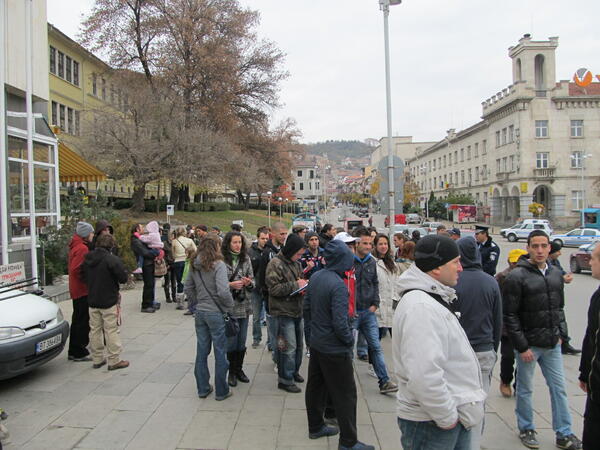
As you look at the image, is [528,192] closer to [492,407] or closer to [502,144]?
[502,144]

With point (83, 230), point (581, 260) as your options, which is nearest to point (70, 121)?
point (83, 230)

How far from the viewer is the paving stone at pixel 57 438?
4141 millimetres

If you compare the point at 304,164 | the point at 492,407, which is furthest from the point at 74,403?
the point at 304,164

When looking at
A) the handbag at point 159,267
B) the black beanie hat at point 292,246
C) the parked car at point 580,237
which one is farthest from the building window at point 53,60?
the parked car at point 580,237

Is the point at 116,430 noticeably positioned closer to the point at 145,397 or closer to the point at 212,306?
the point at 145,397

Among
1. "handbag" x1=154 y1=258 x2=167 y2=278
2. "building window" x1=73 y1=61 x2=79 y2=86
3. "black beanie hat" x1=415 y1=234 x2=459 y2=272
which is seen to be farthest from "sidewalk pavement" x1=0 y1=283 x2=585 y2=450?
"building window" x1=73 y1=61 x2=79 y2=86

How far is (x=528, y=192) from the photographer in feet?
164

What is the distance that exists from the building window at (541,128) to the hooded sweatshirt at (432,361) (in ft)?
183

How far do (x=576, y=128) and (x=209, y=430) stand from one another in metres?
57.9

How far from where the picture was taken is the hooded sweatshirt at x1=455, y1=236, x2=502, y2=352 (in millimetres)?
3922

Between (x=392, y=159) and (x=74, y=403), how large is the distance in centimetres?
844

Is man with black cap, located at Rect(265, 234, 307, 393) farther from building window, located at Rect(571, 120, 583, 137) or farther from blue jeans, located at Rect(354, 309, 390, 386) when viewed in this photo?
building window, located at Rect(571, 120, 583, 137)

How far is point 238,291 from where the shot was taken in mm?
5703

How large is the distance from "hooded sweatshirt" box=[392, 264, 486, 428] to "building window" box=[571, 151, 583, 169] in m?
56.4
